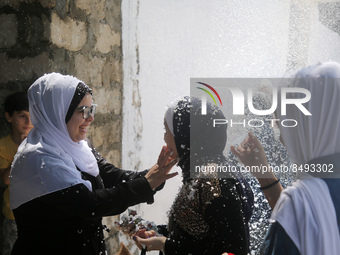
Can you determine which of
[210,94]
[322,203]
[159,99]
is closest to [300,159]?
[322,203]

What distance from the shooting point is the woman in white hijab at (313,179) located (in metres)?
1.30

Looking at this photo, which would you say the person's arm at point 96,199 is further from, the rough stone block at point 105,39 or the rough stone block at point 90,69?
the rough stone block at point 105,39

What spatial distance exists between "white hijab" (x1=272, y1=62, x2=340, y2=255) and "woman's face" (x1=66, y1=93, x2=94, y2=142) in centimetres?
97

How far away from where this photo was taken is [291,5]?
4.59 metres

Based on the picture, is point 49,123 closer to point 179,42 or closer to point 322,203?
point 322,203

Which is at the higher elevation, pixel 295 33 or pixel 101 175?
pixel 295 33

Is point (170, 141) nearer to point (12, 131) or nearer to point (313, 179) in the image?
point (313, 179)

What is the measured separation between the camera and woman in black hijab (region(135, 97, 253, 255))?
1.69m

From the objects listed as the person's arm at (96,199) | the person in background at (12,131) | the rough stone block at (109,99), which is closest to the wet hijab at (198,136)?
the person's arm at (96,199)

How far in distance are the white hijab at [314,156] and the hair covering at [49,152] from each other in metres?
0.94

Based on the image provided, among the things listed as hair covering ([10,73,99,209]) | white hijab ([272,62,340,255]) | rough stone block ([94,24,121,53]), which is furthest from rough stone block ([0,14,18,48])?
white hijab ([272,62,340,255])

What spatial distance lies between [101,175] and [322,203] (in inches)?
53.1

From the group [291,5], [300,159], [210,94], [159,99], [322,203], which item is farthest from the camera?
[291,5]

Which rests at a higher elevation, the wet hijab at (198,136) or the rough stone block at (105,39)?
the rough stone block at (105,39)
